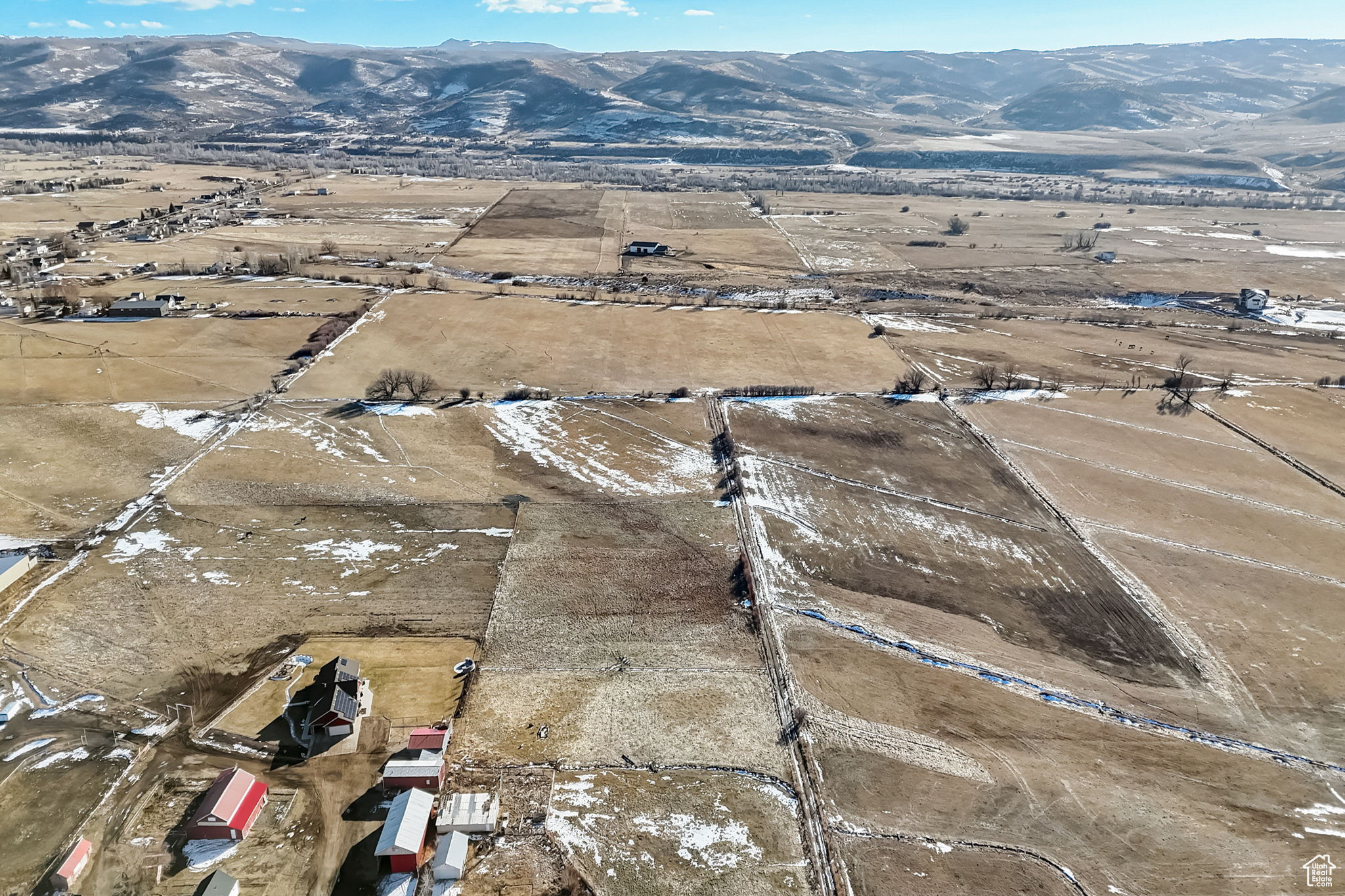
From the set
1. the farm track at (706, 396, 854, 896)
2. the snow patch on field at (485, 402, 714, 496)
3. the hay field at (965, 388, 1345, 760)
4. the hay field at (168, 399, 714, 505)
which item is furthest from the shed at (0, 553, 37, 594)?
the hay field at (965, 388, 1345, 760)

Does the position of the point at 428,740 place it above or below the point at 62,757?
above

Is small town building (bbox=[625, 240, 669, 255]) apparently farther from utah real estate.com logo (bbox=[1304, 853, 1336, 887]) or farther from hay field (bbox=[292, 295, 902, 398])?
utah real estate.com logo (bbox=[1304, 853, 1336, 887])

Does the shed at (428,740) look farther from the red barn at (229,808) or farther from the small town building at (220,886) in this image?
the small town building at (220,886)

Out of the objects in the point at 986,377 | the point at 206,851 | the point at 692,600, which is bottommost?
the point at 206,851

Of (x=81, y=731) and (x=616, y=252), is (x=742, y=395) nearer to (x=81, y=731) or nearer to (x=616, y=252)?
(x=81, y=731)

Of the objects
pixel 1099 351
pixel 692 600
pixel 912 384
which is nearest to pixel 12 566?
pixel 692 600

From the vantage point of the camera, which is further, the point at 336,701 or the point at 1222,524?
the point at 1222,524

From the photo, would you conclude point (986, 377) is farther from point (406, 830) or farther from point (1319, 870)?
point (406, 830)
